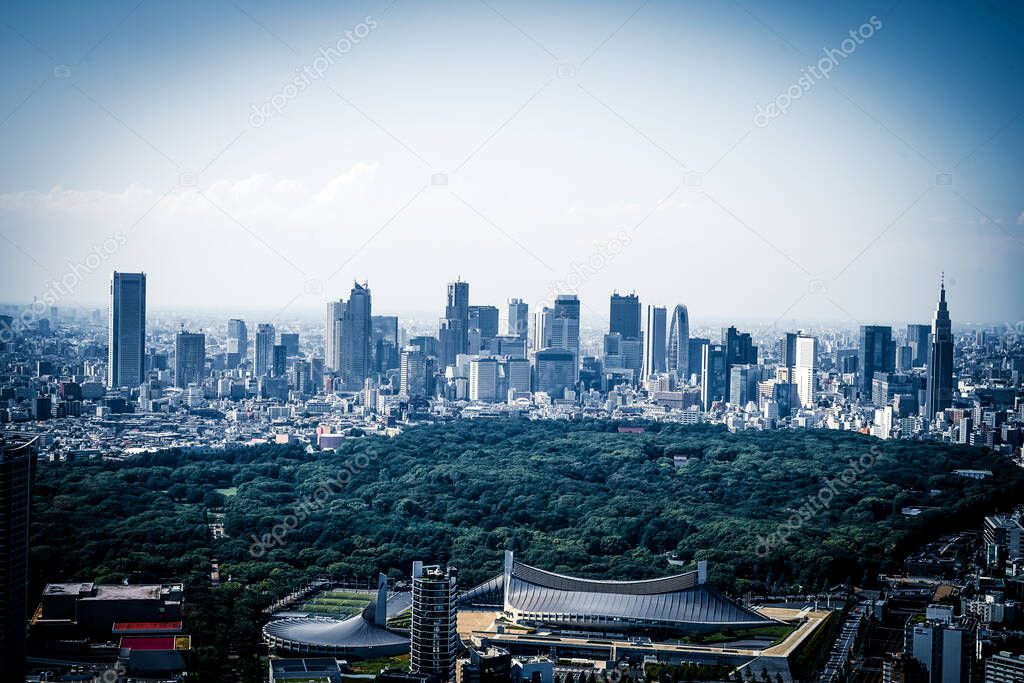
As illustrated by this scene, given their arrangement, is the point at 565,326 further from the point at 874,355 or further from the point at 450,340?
the point at 874,355

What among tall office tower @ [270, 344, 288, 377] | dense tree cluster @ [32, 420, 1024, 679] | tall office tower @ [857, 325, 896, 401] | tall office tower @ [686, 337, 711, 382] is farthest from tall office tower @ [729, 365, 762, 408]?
tall office tower @ [270, 344, 288, 377]

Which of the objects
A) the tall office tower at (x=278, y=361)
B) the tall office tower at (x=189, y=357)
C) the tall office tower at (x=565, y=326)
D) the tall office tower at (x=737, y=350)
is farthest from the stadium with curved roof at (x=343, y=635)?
the tall office tower at (x=565, y=326)

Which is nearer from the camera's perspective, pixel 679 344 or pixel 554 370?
pixel 554 370

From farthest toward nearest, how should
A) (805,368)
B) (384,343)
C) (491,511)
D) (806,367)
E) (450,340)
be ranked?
(384,343), (450,340), (806,367), (805,368), (491,511)

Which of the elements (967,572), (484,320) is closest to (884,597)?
(967,572)

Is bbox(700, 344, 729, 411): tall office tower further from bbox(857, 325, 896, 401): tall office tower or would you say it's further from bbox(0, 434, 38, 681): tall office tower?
bbox(0, 434, 38, 681): tall office tower

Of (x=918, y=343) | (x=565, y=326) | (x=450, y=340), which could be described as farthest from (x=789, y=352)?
(x=450, y=340)

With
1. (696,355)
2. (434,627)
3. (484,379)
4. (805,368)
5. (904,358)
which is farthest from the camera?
(696,355)
